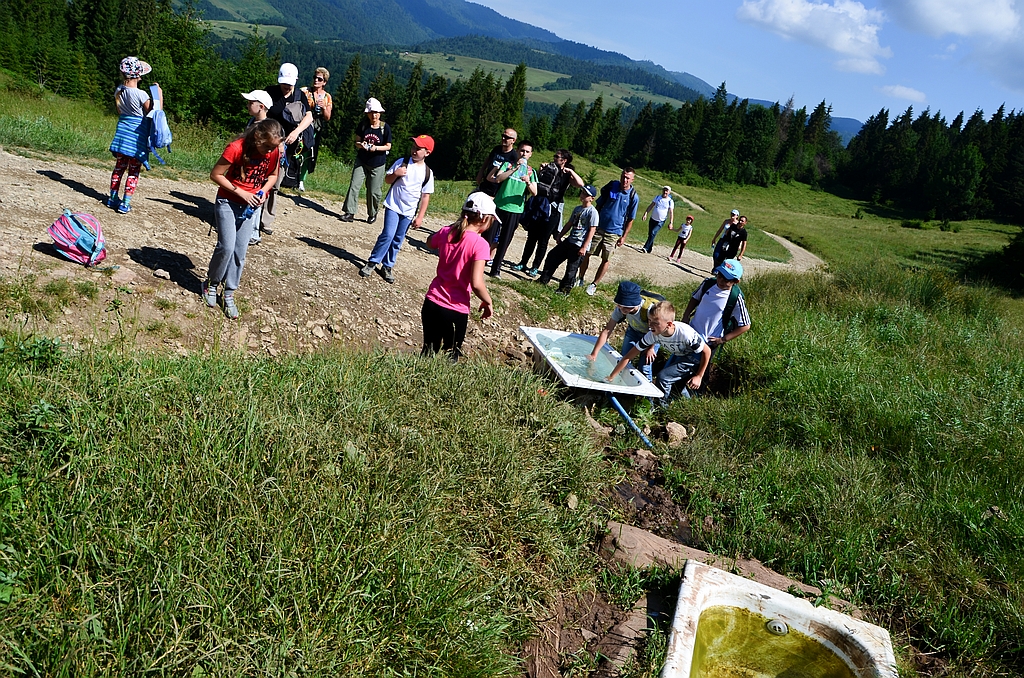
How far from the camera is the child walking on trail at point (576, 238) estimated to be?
9.66m

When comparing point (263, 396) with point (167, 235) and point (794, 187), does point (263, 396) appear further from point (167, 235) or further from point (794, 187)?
point (794, 187)

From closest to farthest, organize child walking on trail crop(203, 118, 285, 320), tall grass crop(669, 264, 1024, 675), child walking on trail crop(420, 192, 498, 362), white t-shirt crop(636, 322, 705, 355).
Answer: tall grass crop(669, 264, 1024, 675) < child walking on trail crop(420, 192, 498, 362) < child walking on trail crop(203, 118, 285, 320) < white t-shirt crop(636, 322, 705, 355)

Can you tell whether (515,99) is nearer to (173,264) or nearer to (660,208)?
(660,208)

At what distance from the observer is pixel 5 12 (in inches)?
2361

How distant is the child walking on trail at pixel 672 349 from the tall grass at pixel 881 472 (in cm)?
34

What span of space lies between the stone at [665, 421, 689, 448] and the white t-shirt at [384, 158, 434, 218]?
13.4ft

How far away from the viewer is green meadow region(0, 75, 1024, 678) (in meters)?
2.63

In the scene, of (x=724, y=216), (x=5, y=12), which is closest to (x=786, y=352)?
(x=724, y=216)

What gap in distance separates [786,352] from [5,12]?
77.2 m

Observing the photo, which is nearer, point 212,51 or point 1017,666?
point 1017,666

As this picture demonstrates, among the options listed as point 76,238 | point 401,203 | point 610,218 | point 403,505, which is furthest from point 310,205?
point 403,505

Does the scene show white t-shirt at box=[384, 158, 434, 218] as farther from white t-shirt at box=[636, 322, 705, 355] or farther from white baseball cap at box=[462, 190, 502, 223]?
white t-shirt at box=[636, 322, 705, 355]

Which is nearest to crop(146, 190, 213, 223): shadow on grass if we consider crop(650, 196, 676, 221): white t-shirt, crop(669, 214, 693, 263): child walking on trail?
crop(650, 196, 676, 221): white t-shirt

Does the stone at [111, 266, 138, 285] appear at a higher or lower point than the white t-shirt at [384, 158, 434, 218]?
lower
